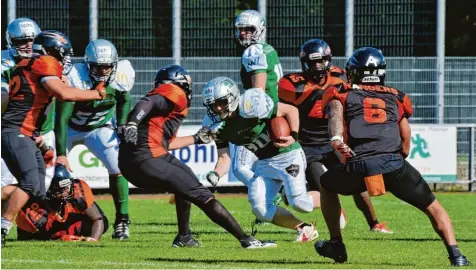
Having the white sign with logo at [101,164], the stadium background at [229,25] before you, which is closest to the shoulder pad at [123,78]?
the white sign with logo at [101,164]

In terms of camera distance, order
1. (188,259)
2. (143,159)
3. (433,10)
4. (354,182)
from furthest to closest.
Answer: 1. (433,10)
2. (143,159)
3. (188,259)
4. (354,182)

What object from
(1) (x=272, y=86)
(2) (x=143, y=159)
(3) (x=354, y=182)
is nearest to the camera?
A: (3) (x=354, y=182)

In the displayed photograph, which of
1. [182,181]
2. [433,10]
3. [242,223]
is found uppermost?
[433,10]

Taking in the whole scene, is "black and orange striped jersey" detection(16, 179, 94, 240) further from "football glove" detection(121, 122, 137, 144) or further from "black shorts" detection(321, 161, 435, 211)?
"black shorts" detection(321, 161, 435, 211)

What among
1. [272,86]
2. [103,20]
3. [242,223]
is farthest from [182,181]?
[103,20]

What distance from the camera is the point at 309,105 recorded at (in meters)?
12.9

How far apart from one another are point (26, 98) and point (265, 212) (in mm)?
2247

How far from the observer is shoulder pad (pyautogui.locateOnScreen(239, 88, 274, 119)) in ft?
36.3

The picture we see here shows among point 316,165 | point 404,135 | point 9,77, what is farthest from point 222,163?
point 404,135

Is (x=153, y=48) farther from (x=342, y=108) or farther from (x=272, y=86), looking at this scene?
(x=342, y=108)

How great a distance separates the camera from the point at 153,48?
77.9 feet

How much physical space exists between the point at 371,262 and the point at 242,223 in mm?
4896

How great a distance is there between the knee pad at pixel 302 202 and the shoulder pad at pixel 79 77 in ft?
7.92

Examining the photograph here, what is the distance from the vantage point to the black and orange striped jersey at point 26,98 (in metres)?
11.3
